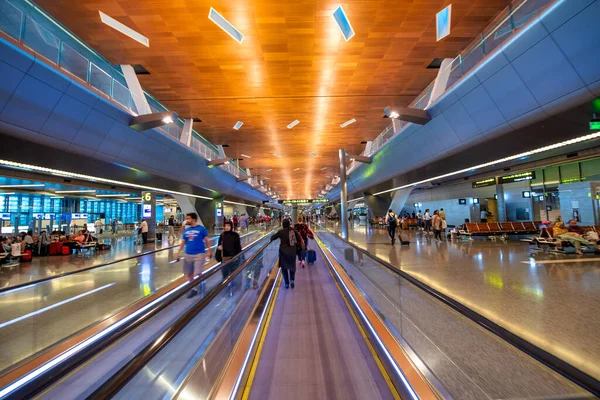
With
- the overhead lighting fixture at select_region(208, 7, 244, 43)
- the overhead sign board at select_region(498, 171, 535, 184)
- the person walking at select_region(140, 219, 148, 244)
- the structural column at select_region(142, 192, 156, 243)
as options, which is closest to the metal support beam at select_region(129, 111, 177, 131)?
the overhead lighting fixture at select_region(208, 7, 244, 43)

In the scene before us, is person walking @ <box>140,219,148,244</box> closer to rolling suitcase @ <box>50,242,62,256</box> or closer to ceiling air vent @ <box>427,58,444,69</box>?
rolling suitcase @ <box>50,242,62,256</box>

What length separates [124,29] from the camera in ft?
26.3

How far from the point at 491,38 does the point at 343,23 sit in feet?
13.7

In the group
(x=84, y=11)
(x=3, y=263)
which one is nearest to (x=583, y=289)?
(x=84, y=11)

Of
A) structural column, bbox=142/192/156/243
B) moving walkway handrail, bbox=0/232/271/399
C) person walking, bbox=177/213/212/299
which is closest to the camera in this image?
moving walkway handrail, bbox=0/232/271/399

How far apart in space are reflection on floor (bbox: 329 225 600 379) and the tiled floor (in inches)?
85.8

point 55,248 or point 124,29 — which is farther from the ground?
point 124,29

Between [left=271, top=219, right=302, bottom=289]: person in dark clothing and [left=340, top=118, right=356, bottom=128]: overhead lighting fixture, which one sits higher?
[left=340, top=118, right=356, bottom=128]: overhead lighting fixture

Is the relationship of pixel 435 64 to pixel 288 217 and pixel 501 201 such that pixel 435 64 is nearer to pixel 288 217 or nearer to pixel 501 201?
pixel 288 217

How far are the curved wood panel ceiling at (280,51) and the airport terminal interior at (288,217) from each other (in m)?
0.07

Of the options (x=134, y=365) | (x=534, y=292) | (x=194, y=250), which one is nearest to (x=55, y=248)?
(x=194, y=250)

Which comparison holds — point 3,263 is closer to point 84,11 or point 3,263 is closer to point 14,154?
point 14,154

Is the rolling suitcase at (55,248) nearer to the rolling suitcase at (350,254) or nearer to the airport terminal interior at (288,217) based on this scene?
the airport terminal interior at (288,217)

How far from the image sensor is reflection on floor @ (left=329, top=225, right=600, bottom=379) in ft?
12.3
